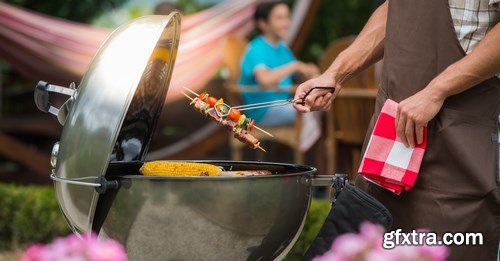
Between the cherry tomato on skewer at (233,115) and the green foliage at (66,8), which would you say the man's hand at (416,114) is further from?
the green foliage at (66,8)

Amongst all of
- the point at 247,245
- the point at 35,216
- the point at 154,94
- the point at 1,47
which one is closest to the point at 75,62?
the point at 1,47

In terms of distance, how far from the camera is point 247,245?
6.99 feet

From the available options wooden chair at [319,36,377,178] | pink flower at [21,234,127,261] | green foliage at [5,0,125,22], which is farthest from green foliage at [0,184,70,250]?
green foliage at [5,0,125,22]

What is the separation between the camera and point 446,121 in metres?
2.10

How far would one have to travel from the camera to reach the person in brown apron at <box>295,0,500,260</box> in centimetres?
206

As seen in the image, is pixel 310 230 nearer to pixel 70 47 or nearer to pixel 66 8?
pixel 70 47

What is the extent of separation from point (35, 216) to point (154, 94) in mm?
2617

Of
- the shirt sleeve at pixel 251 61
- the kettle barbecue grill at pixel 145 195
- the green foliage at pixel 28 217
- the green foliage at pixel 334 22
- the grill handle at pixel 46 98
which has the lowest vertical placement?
the green foliage at pixel 28 217

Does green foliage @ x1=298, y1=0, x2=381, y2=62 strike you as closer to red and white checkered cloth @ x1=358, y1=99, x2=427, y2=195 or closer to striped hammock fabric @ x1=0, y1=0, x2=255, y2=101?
striped hammock fabric @ x1=0, y1=0, x2=255, y2=101

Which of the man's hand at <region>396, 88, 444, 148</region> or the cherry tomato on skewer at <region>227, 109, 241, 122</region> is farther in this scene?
the cherry tomato on skewer at <region>227, 109, 241, 122</region>

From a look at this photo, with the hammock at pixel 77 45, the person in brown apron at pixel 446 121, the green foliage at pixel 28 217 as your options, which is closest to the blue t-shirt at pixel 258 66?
the hammock at pixel 77 45

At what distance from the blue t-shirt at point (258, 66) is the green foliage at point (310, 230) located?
1099 mm

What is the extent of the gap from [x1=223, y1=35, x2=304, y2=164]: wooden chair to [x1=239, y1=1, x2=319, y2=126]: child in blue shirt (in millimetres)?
52

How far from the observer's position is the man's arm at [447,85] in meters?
1.99
